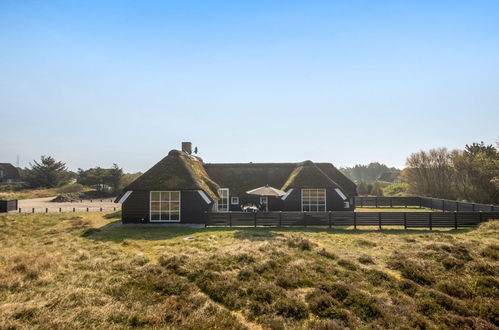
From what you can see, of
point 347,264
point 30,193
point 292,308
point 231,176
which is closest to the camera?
point 292,308

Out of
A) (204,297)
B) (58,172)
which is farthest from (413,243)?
(58,172)

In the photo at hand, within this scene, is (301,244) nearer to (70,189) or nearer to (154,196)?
(154,196)

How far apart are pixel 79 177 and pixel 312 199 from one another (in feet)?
172

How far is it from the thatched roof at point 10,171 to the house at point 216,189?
221 feet

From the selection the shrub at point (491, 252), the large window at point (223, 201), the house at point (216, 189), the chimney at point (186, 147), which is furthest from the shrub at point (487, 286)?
the chimney at point (186, 147)

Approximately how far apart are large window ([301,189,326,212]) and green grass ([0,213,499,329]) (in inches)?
385

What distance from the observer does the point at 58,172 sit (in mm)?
57500

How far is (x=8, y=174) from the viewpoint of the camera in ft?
226

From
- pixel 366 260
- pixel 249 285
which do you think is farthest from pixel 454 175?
pixel 249 285

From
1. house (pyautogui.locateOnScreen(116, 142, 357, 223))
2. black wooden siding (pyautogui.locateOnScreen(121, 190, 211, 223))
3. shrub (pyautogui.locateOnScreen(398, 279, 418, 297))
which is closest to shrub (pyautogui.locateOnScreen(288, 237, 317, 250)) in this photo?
shrub (pyautogui.locateOnScreen(398, 279, 418, 297))

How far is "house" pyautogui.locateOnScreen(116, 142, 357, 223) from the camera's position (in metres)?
20.6

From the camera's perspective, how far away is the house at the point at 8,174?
66.8 m

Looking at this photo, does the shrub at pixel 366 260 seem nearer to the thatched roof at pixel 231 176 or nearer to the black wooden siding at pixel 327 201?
the thatched roof at pixel 231 176

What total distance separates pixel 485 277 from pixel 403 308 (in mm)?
4162
